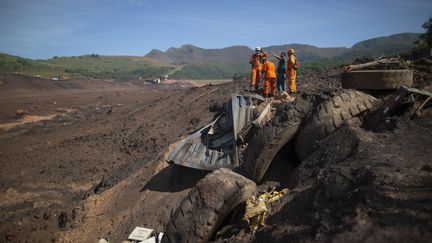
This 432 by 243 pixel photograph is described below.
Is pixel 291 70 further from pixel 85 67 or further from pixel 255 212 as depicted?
pixel 85 67

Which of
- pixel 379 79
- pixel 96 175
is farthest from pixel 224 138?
pixel 96 175

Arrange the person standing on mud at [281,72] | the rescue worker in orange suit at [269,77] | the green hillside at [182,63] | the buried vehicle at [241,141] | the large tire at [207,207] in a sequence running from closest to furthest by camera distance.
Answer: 1. the large tire at [207,207]
2. the buried vehicle at [241,141]
3. the rescue worker in orange suit at [269,77]
4. the person standing on mud at [281,72]
5. the green hillside at [182,63]

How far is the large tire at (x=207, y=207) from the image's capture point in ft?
14.7

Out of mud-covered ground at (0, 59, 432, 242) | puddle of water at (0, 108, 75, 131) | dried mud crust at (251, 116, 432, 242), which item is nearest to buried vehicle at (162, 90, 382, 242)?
mud-covered ground at (0, 59, 432, 242)

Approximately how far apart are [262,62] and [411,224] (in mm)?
9598

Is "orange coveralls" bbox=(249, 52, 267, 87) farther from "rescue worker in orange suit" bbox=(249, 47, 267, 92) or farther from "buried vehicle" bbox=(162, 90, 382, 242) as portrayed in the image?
"buried vehicle" bbox=(162, 90, 382, 242)

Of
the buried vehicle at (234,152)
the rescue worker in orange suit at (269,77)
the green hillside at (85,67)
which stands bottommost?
the buried vehicle at (234,152)

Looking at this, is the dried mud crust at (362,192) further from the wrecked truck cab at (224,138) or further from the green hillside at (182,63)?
the green hillside at (182,63)

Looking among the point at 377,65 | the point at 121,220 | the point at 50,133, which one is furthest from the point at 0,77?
the point at 377,65

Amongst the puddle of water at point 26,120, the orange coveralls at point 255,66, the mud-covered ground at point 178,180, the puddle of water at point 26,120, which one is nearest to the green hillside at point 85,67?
the puddle of water at point 26,120

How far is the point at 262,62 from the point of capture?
39.0 feet

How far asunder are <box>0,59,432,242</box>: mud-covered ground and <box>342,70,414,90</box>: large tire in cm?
60

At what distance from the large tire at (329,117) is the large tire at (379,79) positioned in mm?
788

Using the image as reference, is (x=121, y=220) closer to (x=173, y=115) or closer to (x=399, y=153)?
(x=399, y=153)
